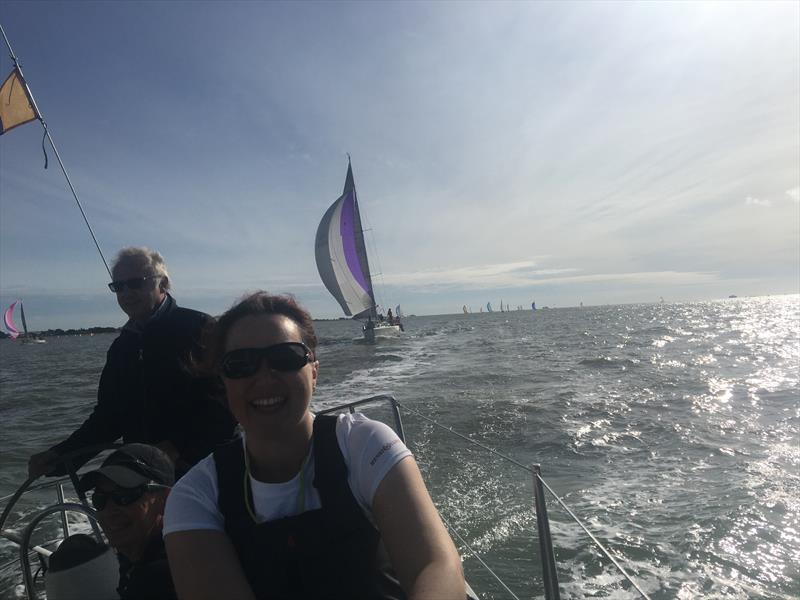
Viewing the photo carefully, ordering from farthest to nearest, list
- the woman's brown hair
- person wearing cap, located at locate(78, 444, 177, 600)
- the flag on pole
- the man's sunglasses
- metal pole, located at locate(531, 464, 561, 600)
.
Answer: the flag on pole
metal pole, located at locate(531, 464, 561, 600)
person wearing cap, located at locate(78, 444, 177, 600)
the woman's brown hair
the man's sunglasses

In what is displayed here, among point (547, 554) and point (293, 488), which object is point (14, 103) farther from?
point (547, 554)

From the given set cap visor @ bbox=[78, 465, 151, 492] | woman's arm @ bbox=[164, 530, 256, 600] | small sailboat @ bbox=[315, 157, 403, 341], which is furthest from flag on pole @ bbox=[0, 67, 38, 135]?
small sailboat @ bbox=[315, 157, 403, 341]

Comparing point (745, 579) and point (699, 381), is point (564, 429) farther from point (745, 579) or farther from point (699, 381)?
point (699, 381)

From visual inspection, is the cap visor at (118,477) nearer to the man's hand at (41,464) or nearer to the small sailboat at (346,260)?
the man's hand at (41,464)

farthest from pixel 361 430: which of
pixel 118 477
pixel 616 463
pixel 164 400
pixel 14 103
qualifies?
pixel 616 463

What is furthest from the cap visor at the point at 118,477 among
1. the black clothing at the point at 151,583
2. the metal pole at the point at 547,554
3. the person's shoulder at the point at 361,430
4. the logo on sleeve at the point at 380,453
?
the metal pole at the point at 547,554

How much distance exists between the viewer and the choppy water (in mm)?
3740

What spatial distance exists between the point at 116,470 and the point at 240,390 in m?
0.68

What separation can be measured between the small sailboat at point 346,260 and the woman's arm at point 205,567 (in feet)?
104

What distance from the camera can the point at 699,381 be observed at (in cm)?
1139

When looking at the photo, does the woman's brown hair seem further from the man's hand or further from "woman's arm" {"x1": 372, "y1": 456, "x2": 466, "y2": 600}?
the man's hand

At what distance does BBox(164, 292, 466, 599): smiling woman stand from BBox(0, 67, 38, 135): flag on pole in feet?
14.0

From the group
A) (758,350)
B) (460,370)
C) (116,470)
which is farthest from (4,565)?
(758,350)

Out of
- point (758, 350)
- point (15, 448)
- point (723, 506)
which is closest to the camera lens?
point (723, 506)
